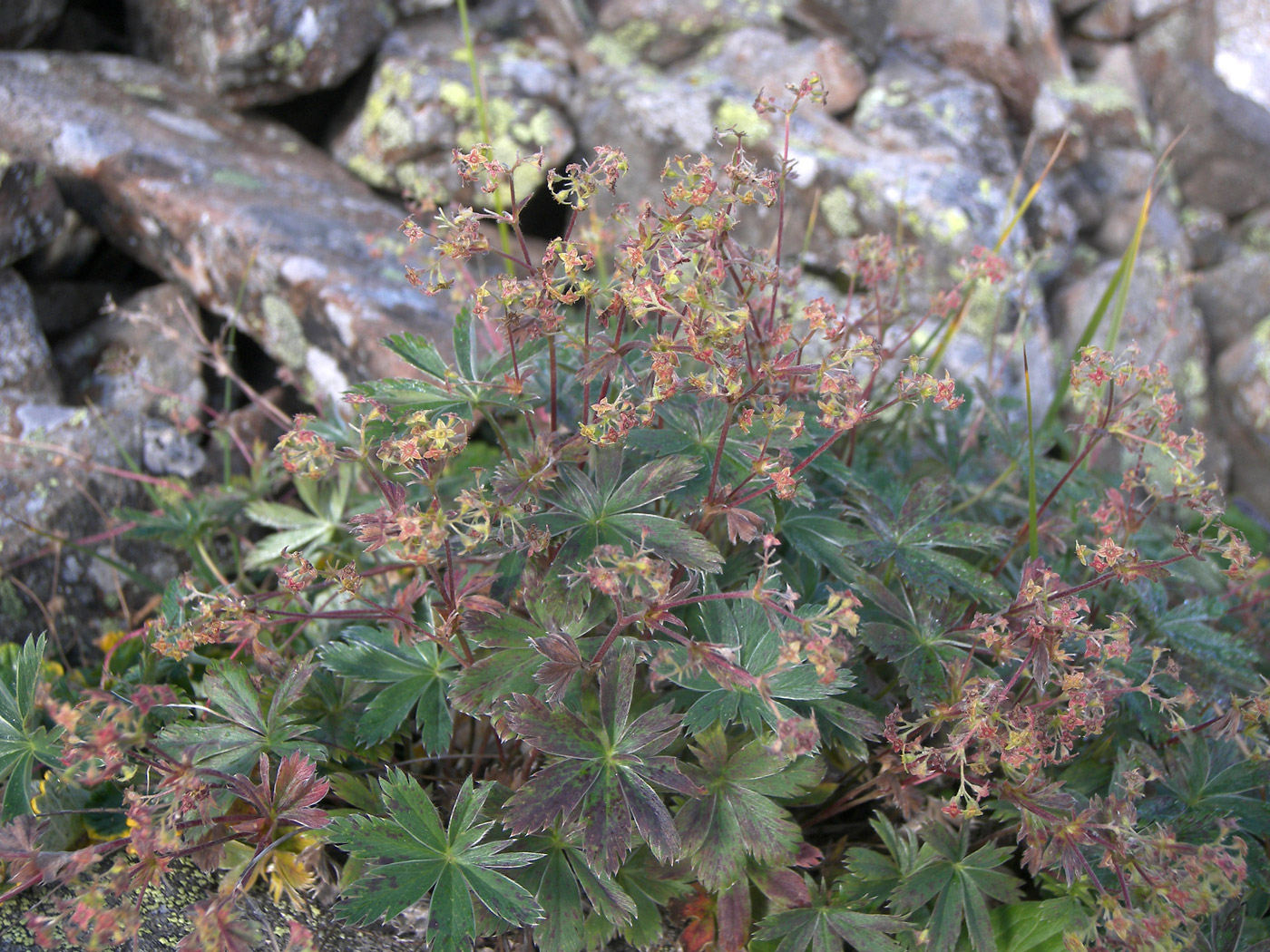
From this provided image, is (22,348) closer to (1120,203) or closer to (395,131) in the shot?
(395,131)

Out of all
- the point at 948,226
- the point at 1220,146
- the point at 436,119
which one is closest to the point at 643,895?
the point at 948,226

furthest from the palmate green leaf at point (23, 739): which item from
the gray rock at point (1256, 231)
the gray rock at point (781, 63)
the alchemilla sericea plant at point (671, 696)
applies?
the gray rock at point (1256, 231)

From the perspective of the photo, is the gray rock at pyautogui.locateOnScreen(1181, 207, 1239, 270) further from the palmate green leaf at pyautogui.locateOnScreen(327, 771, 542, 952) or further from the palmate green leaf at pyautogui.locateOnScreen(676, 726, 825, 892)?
the palmate green leaf at pyautogui.locateOnScreen(327, 771, 542, 952)

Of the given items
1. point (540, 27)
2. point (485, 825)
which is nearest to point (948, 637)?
point (485, 825)

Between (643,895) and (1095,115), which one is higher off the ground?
(1095,115)

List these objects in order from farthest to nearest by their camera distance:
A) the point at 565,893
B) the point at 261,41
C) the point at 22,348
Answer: the point at 261,41, the point at 22,348, the point at 565,893

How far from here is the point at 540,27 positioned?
186 inches

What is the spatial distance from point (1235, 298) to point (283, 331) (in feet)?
17.9

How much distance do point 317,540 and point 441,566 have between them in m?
0.67

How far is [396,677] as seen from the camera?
184 cm

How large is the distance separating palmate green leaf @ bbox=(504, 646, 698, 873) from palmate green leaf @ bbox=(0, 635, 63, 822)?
0.98 meters

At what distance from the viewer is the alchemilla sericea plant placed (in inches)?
57.1

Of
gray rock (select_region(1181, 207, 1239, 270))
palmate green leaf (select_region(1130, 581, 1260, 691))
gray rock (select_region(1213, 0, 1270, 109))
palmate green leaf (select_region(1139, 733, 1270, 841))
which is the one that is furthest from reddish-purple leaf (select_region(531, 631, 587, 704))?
gray rock (select_region(1213, 0, 1270, 109))

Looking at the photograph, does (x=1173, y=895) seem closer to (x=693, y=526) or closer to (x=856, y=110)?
(x=693, y=526)
